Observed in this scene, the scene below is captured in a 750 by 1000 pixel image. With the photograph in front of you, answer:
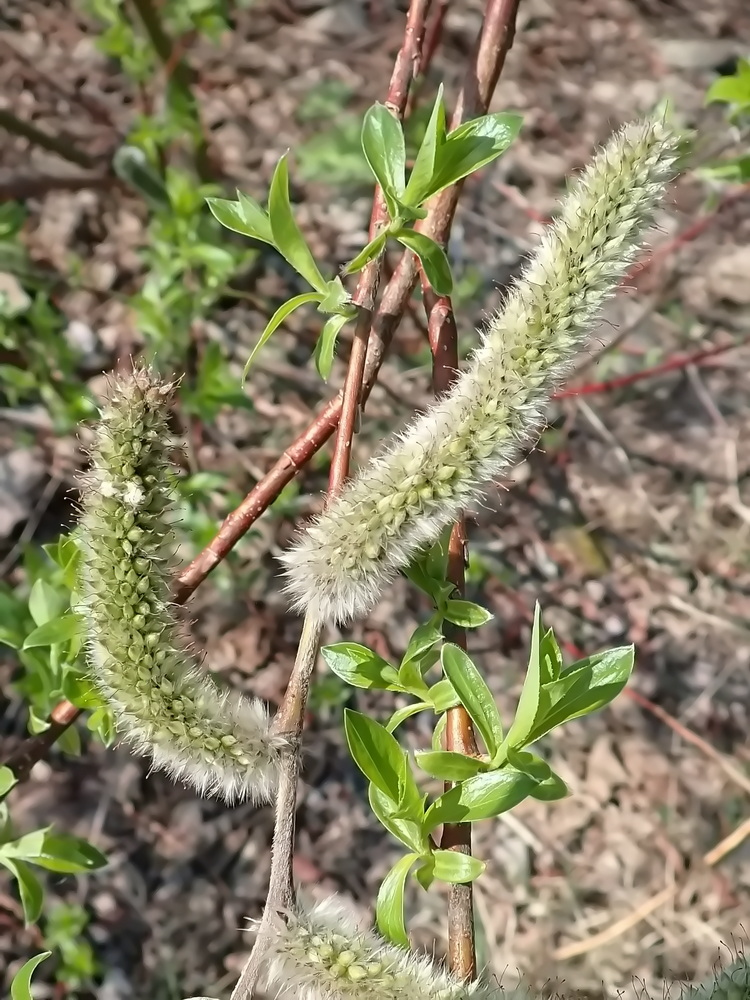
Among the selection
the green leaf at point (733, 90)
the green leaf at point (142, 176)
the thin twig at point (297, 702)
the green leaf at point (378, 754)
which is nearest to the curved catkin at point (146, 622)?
the thin twig at point (297, 702)

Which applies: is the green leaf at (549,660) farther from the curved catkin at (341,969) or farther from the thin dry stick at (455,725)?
the curved catkin at (341,969)

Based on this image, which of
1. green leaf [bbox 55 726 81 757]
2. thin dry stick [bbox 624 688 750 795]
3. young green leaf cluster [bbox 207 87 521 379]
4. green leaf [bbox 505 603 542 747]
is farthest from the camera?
thin dry stick [bbox 624 688 750 795]

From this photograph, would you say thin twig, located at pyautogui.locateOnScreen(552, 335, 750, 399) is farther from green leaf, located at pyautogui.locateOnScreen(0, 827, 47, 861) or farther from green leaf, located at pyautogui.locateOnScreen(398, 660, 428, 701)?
green leaf, located at pyautogui.locateOnScreen(0, 827, 47, 861)

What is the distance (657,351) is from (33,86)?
328 centimetres

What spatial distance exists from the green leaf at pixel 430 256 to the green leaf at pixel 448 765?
758 mm

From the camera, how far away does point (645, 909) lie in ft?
11.9

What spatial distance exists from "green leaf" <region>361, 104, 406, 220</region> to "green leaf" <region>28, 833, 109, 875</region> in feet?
5.12

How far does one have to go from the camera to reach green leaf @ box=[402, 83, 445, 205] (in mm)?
1330

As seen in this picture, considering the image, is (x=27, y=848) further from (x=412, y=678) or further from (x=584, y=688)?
(x=584, y=688)

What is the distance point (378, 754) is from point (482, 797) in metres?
0.20

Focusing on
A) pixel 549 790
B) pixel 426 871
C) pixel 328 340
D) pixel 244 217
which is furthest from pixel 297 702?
pixel 244 217

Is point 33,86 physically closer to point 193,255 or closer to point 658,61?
point 193,255

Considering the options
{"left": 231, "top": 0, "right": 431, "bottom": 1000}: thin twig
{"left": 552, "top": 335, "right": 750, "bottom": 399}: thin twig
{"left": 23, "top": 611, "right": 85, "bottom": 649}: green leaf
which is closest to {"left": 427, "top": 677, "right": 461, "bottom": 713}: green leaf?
{"left": 231, "top": 0, "right": 431, "bottom": 1000}: thin twig

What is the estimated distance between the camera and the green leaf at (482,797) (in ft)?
4.23
